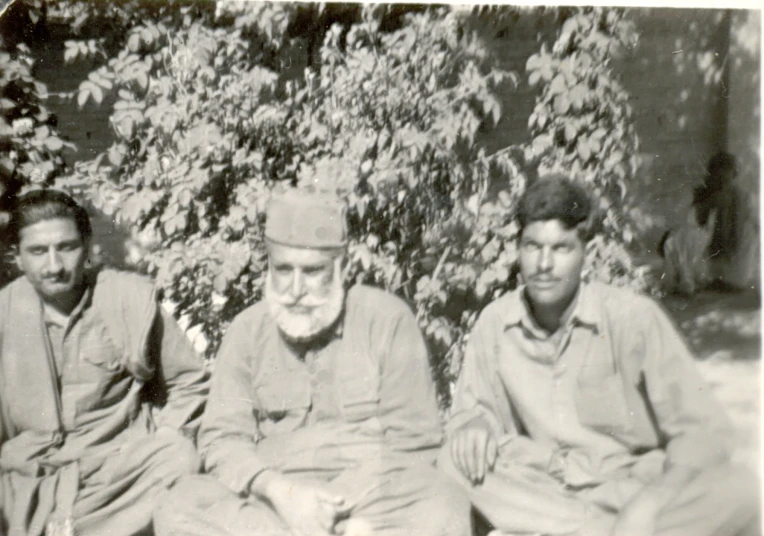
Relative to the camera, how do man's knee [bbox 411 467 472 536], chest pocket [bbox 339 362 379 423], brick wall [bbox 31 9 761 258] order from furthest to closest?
1. brick wall [bbox 31 9 761 258]
2. chest pocket [bbox 339 362 379 423]
3. man's knee [bbox 411 467 472 536]

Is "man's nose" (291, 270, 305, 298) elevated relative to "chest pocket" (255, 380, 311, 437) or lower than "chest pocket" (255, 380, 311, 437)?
elevated

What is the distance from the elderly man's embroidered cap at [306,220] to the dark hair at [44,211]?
717mm

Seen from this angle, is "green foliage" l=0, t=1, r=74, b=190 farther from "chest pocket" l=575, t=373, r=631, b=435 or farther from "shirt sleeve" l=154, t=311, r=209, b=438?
"chest pocket" l=575, t=373, r=631, b=435

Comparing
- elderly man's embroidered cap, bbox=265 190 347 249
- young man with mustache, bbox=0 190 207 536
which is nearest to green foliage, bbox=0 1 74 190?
young man with mustache, bbox=0 190 207 536

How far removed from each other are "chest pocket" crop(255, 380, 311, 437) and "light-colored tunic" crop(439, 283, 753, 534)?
0.59m

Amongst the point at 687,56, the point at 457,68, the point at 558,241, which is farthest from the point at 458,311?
the point at 687,56

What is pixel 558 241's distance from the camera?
2.94m

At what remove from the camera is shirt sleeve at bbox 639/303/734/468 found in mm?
2857

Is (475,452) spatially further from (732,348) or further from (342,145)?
(342,145)

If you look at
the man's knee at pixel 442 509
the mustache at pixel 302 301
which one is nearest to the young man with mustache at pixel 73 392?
the mustache at pixel 302 301

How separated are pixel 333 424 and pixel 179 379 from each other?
A: 0.64 metres

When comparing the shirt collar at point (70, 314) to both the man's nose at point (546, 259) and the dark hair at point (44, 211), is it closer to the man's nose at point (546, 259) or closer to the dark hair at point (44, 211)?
the dark hair at point (44, 211)

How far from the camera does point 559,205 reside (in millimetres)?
2969

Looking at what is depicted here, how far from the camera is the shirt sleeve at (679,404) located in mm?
2857
